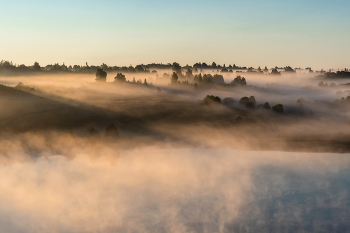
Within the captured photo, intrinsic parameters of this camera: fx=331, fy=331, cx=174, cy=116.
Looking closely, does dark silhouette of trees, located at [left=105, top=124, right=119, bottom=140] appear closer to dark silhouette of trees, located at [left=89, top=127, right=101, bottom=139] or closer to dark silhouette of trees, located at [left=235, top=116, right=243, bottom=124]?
dark silhouette of trees, located at [left=89, top=127, right=101, bottom=139]

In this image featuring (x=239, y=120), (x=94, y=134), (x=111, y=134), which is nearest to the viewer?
(x=111, y=134)

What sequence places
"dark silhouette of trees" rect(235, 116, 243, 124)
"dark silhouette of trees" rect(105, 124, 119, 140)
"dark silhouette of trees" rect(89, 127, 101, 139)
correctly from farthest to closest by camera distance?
1. "dark silhouette of trees" rect(235, 116, 243, 124)
2. "dark silhouette of trees" rect(89, 127, 101, 139)
3. "dark silhouette of trees" rect(105, 124, 119, 140)

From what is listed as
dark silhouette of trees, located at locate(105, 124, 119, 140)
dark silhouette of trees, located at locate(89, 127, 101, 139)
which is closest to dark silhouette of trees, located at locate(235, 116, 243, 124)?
dark silhouette of trees, located at locate(105, 124, 119, 140)

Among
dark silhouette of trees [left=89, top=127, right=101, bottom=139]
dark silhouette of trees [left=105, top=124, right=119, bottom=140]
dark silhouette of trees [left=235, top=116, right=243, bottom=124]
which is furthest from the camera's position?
dark silhouette of trees [left=235, top=116, right=243, bottom=124]

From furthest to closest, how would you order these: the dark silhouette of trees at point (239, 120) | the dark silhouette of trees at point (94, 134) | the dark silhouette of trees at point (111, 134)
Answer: the dark silhouette of trees at point (239, 120)
the dark silhouette of trees at point (94, 134)
the dark silhouette of trees at point (111, 134)

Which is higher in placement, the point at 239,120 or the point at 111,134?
the point at 239,120

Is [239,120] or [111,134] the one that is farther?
[239,120]

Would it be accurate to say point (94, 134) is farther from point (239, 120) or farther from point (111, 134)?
point (239, 120)

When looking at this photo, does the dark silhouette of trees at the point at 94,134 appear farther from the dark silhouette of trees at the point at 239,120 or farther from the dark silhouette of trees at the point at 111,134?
the dark silhouette of trees at the point at 239,120

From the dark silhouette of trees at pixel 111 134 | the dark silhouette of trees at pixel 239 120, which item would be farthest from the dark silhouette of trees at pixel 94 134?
the dark silhouette of trees at pixel 239 120

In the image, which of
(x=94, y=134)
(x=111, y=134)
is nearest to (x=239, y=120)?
(x=111, y=134)

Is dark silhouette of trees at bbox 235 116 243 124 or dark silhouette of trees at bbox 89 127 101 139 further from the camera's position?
dark silhouette of trees at bbox 235 116 243 124
